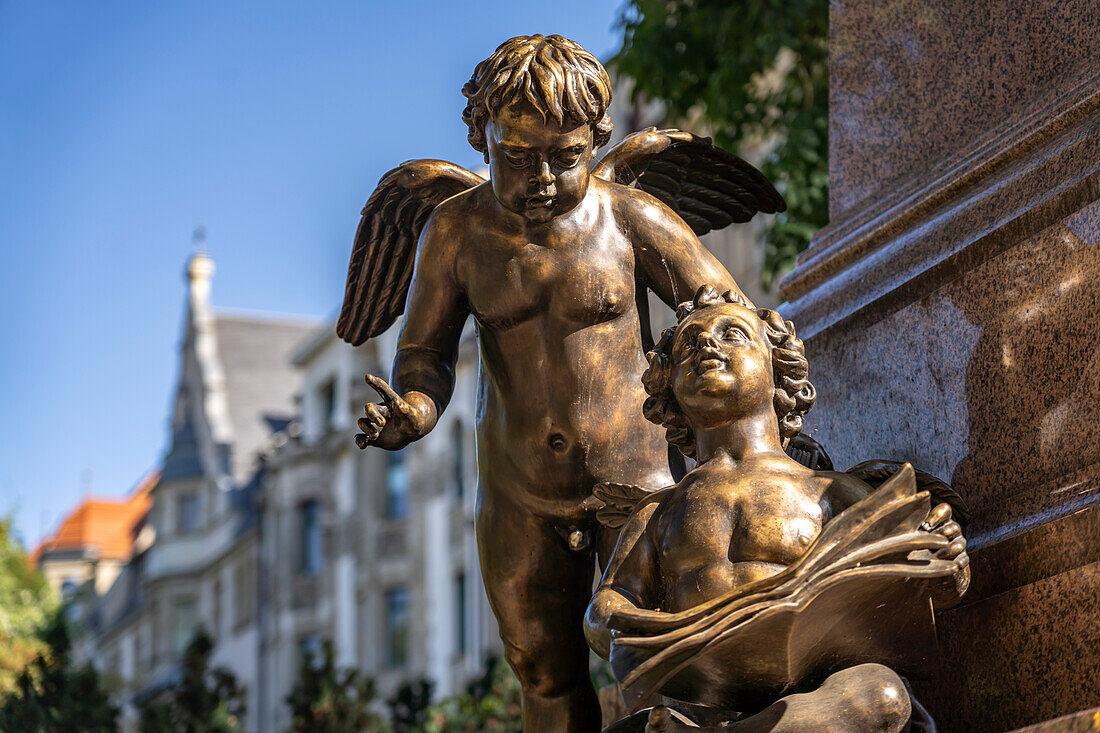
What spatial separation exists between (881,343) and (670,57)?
257 inches

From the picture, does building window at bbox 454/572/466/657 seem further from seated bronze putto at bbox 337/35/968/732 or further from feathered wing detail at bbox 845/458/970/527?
feathered wing detail at bbox 845/458/970/527

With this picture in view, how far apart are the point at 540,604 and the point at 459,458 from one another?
2804 centimetres

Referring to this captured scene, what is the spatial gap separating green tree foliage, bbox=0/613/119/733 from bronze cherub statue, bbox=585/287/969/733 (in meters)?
8.58

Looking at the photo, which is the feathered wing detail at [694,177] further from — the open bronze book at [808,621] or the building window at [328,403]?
the building window at [328,403]

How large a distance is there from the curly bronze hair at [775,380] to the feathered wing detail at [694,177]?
82 cm

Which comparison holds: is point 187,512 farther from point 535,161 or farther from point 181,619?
point 535,161

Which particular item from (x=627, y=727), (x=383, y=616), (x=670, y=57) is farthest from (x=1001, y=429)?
(x=383, y=616)

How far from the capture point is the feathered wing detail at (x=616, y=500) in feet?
10.6

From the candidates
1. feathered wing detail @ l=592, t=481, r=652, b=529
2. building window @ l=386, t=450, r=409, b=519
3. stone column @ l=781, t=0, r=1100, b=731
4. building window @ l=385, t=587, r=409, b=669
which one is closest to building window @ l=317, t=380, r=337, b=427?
building window @ l=386, t=450, r=409, b=519

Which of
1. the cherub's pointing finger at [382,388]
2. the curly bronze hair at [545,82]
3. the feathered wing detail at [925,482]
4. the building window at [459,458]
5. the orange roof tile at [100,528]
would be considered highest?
the orange roof tile at [100,528]

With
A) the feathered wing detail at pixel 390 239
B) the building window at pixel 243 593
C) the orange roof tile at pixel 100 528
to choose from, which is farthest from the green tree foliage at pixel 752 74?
the orange roof tile at pixel 100 528

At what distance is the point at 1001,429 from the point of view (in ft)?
11.2

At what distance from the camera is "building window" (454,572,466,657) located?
101 feet

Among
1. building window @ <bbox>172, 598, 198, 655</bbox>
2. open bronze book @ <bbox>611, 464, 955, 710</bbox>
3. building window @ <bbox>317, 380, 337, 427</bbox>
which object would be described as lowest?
open bronze book @ <bbox>611, 464, 955, 710</bbox>
